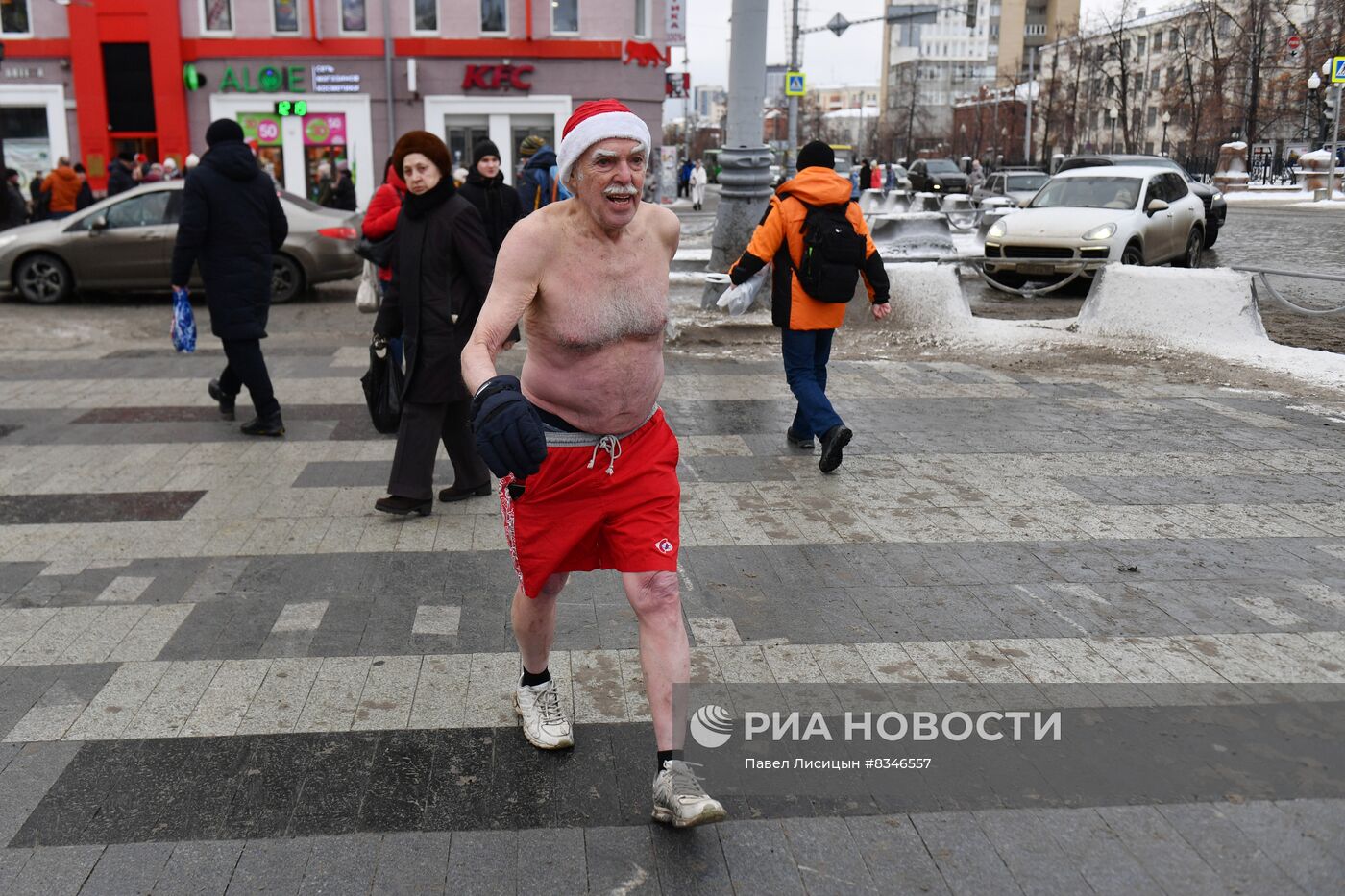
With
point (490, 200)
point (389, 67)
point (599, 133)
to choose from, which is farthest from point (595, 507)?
point (389, 67)

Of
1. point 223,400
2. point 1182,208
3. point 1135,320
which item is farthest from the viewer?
point 1182,208

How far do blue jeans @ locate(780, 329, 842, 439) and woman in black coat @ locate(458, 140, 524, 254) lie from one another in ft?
10.1

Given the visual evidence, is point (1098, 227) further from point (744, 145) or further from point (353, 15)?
point (353, 15)

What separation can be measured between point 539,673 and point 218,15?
1238 inches

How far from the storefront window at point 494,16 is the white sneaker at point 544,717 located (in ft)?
99.5

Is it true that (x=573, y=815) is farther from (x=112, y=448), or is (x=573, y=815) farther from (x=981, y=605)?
(x=112, y=448)

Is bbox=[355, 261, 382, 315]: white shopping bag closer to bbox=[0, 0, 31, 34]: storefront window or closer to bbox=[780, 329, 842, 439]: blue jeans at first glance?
bbox=[780, 329, 842, 439]: blue jeans

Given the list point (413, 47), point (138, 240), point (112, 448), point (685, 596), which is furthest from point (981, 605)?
point (413, 47)

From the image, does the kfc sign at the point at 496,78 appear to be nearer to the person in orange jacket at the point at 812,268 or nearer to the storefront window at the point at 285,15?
the storefront window at the point at 285,15

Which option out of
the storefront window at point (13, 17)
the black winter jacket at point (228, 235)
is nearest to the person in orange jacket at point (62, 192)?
the storefront window at point (13, 17)

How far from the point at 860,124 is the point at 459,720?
12755 centimetres

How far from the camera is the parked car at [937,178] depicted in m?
47.3

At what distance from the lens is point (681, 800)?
10.6 ft

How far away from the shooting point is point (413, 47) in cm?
3133
